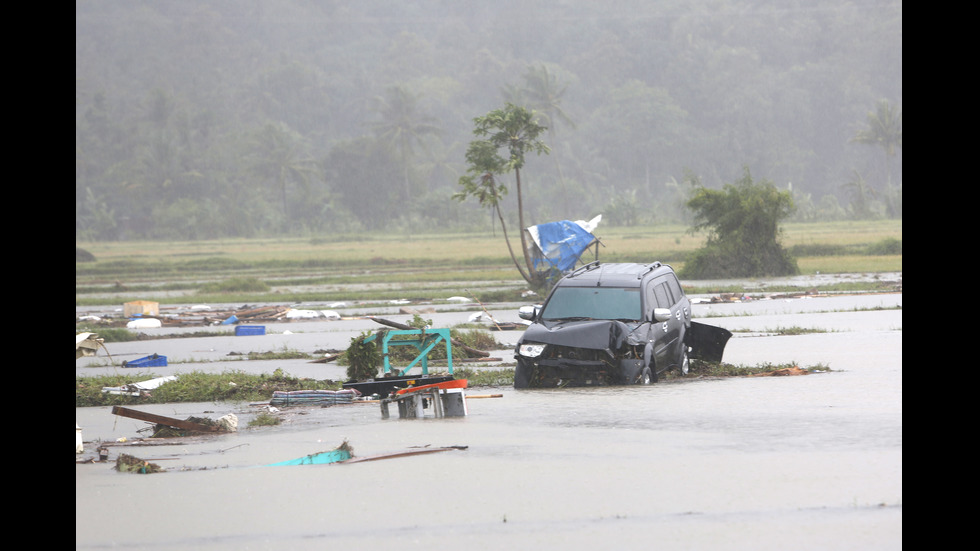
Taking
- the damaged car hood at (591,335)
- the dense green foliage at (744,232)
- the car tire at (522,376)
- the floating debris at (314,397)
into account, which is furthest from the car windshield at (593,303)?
the dense green foliage at (744,232)

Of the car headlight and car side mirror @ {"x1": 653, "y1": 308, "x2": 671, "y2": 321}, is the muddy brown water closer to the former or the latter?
A: the car headlight

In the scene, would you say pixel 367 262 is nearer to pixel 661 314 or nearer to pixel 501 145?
pixel 501 145

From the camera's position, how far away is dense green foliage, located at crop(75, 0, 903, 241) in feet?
342

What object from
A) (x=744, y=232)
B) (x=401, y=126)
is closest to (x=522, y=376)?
(x=744, y=232)

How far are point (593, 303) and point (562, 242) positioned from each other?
2012cm

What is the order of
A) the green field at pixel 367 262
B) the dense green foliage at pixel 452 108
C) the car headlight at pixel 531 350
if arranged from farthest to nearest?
the dense green foliage at pixel 452 108 < the green field at pixel 367 262 < the car headlight at pixel 531 350

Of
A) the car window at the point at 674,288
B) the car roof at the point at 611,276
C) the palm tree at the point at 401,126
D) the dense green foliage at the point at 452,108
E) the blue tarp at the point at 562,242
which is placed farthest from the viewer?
the palm tree at the point at 401,126

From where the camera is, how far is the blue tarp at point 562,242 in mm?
35531

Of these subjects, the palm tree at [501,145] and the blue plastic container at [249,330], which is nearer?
the blue plastic container at [249,330]

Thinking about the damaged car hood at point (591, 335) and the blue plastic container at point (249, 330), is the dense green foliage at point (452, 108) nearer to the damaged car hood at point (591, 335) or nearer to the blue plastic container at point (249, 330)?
the blue plastic container at point (249, 330)

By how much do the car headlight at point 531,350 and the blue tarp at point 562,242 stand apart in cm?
2046

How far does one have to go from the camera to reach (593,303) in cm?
1559

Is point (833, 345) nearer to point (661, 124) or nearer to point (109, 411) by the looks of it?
point (109, 411)
